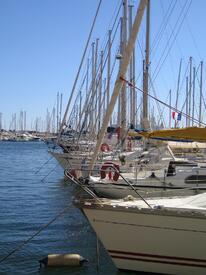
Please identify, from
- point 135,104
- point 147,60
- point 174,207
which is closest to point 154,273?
point 174,207

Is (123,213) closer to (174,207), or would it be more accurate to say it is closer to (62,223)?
(174,207)

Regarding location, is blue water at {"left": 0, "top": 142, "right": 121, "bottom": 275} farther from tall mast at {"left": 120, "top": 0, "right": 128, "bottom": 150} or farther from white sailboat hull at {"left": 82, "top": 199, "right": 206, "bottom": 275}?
tall mast at {"left": 120, "top": 0, "right": 128, "bottom": 150}

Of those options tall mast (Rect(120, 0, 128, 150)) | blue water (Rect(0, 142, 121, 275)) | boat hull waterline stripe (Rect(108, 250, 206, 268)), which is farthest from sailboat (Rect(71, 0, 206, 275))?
tall mast (Rect(120, 0, 128, 150))

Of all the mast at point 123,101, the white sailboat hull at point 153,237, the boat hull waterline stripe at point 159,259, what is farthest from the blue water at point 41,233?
the mast at point 123,101

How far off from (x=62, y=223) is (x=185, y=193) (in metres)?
4.33

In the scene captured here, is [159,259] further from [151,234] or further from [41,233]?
[41,233]

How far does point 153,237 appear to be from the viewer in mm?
10562

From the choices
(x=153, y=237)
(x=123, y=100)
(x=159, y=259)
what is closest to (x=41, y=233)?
(x=159, y=259)

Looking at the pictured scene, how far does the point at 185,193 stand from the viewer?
17.9 m

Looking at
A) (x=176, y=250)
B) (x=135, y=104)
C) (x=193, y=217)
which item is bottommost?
(x=176, y=250)

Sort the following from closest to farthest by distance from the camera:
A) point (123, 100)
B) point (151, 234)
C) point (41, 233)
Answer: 1. point (151, 234)
2. point (41, 233)
3. point (123, 100)

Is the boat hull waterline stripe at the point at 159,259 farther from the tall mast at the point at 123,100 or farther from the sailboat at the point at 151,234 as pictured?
the tall mast at the point at 123,100

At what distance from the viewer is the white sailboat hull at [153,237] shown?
34.0 feet

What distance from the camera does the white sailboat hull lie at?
34.0 feet
